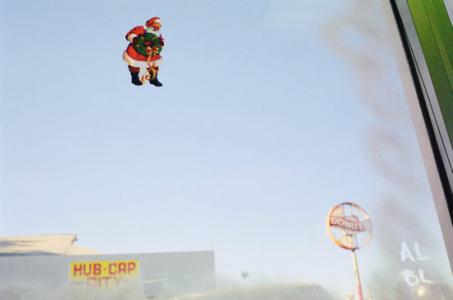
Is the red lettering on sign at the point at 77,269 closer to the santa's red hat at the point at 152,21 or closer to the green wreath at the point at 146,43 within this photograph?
the green wreath at the point at 146,43

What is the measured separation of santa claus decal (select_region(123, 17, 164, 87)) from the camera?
155 cm

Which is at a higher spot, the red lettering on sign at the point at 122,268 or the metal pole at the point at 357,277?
the red lettering on sign at the point at 122,268

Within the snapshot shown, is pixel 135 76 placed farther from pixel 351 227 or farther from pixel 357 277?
pixel 357 277

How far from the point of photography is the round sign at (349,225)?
1.41 m

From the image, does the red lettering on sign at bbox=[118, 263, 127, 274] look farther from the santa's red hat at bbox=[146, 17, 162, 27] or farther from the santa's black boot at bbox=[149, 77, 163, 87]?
the santa's red hat at bbox=[146, 17, 162, 27]

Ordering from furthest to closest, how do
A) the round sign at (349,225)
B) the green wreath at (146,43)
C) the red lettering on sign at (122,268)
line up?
1. the red lettering on sign at (122,268)
2. the green wreath at (146,43)
3. the round sign at (349,225)

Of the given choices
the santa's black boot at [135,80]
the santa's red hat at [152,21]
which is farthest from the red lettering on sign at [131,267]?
the santa's red hat at [152,21]

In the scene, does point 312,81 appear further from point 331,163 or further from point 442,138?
point 442,138

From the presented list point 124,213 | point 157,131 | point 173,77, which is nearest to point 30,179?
point 124,213

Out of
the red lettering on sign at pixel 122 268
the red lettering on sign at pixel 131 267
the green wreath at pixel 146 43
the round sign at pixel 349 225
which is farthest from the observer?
the red lettering on sign at pixel 131 267

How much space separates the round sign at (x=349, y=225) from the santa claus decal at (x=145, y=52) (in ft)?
3.06

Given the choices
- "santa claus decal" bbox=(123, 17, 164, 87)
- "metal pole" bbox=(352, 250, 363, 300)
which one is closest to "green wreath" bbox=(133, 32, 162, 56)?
"santa claus decal" bbox=(123, 17, 164, 87)

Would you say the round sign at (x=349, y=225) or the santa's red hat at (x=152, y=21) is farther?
the santa's red hat at (x=152, y=21)

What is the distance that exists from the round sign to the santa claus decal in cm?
93
